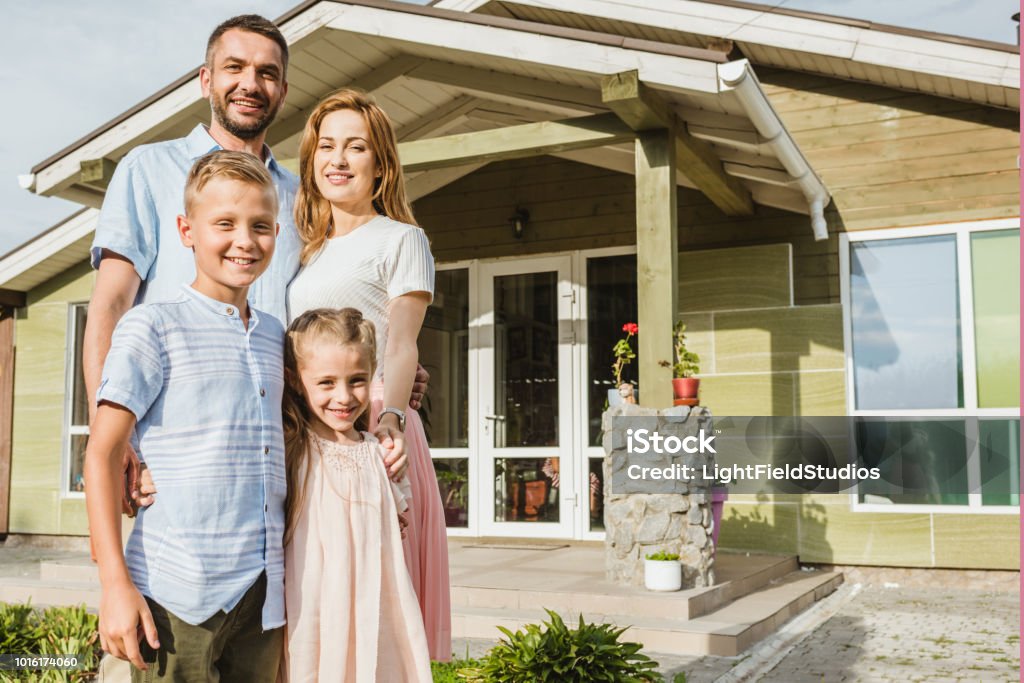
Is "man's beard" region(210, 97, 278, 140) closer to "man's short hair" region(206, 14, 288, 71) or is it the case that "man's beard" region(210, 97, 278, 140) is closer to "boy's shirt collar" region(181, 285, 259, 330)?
"man's short hair" region(206, 14, 288, 71)

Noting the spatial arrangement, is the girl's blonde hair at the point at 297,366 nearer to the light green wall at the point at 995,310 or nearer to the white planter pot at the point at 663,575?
the white planter pot at the point at 663,575

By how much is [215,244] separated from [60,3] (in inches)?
105

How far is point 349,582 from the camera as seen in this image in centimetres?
151

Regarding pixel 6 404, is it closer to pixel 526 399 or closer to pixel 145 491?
pixel 526 399

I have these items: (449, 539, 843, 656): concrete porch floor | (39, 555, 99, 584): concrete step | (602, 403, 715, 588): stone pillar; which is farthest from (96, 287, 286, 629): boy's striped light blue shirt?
(39, 555, 99, 584): concrete step

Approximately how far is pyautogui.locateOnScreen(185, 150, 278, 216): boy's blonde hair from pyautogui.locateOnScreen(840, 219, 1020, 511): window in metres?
6.27

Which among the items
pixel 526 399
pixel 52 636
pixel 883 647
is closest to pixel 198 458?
pixel 52 636

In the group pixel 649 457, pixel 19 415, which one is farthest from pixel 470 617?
pixel 19 415

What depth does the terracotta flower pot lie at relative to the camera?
17.7 ft

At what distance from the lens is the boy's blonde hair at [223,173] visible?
146 centimetres

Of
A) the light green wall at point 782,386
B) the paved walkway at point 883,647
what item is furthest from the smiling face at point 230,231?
the light green wall at point 782,386

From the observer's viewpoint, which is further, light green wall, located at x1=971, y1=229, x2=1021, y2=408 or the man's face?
light green wall, located at x1=971, y1=229, x2=1021, y2=408

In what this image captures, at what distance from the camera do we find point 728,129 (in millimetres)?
5750

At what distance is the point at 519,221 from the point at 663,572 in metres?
3.93
